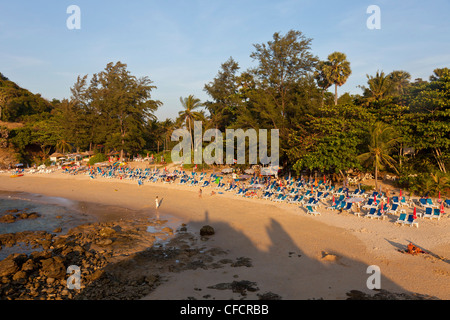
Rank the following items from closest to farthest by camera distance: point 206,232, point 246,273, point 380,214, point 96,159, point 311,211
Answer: point 246,273, point 206,232, point 380,214, point 311,211, point 96,159

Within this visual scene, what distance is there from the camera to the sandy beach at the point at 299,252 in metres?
8.46

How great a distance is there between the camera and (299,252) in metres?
11.6

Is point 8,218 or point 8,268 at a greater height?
point 8,268

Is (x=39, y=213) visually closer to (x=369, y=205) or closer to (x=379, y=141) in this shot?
(x=369, y=205)

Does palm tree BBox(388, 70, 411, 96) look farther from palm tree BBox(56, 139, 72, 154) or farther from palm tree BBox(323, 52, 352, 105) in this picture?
palm tree BBox(56, 139, 72, 154)

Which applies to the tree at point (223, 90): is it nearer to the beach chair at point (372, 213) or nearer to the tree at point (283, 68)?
the tree at point (283, 68)

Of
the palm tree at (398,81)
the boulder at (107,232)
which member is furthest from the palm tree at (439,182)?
the boulder at (107,232)

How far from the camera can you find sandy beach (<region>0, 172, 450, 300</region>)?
8461 mm

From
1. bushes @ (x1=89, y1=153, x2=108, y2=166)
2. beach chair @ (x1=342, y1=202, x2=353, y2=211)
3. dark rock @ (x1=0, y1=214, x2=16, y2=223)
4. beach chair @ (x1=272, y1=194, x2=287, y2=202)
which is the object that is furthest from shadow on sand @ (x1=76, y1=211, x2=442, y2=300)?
bushes @ (x1=89, y1=153, x2=108, y2=166)

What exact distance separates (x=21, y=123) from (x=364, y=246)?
71.2m

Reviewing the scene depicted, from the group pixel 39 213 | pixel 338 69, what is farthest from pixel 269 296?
pixel 338 69

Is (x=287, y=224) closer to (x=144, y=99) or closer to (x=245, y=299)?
(x=245, y=299)

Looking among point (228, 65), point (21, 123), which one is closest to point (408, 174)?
point (228, 65)

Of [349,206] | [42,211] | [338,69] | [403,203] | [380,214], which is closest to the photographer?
[380,214]
